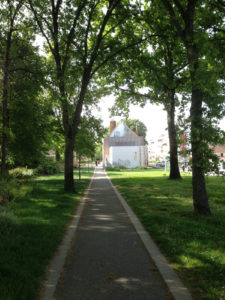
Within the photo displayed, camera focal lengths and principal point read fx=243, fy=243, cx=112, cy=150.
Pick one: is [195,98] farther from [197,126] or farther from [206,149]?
[206,149]

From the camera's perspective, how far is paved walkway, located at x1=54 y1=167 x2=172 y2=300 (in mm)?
3332

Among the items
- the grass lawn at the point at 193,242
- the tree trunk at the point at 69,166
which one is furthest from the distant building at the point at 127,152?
the grass lawn at the point at 193,242

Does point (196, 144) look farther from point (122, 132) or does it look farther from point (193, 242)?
point (122, 132)

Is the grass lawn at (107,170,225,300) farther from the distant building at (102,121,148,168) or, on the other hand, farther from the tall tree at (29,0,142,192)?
the distant building at (102,121,148,168)

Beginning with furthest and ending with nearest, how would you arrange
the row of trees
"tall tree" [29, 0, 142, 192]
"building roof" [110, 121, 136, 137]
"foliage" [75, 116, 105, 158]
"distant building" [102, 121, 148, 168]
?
1. "building roof" [110, 121, 136, 137]
2. "distant building" [102, 121, 148, 168]
3. "foliage" [75, 116, 105, 158]
4. "tall tree" [29, 0, 142, 192]
5. the row of trees

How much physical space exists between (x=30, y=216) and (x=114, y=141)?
4765 centimetres

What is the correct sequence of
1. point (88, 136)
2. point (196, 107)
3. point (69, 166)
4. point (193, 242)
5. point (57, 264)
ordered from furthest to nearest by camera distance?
point (88, 136) → point (69, 166) → point (196, 107) → point (193, 242) → point (57, 264)

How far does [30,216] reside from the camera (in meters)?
7.46

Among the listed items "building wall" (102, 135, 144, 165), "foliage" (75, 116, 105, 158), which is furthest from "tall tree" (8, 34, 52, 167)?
"building wall" (102, 135, 144, 165)

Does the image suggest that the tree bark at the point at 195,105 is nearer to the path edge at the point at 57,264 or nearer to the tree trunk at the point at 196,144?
the tree trunk at the point at 196,144

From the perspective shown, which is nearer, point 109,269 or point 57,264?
point 109,269

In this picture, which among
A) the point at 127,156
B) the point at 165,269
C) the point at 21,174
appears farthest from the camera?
the point at 127,156

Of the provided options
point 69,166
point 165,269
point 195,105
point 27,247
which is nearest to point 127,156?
point 69,166

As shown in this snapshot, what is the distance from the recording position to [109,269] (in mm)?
4074
